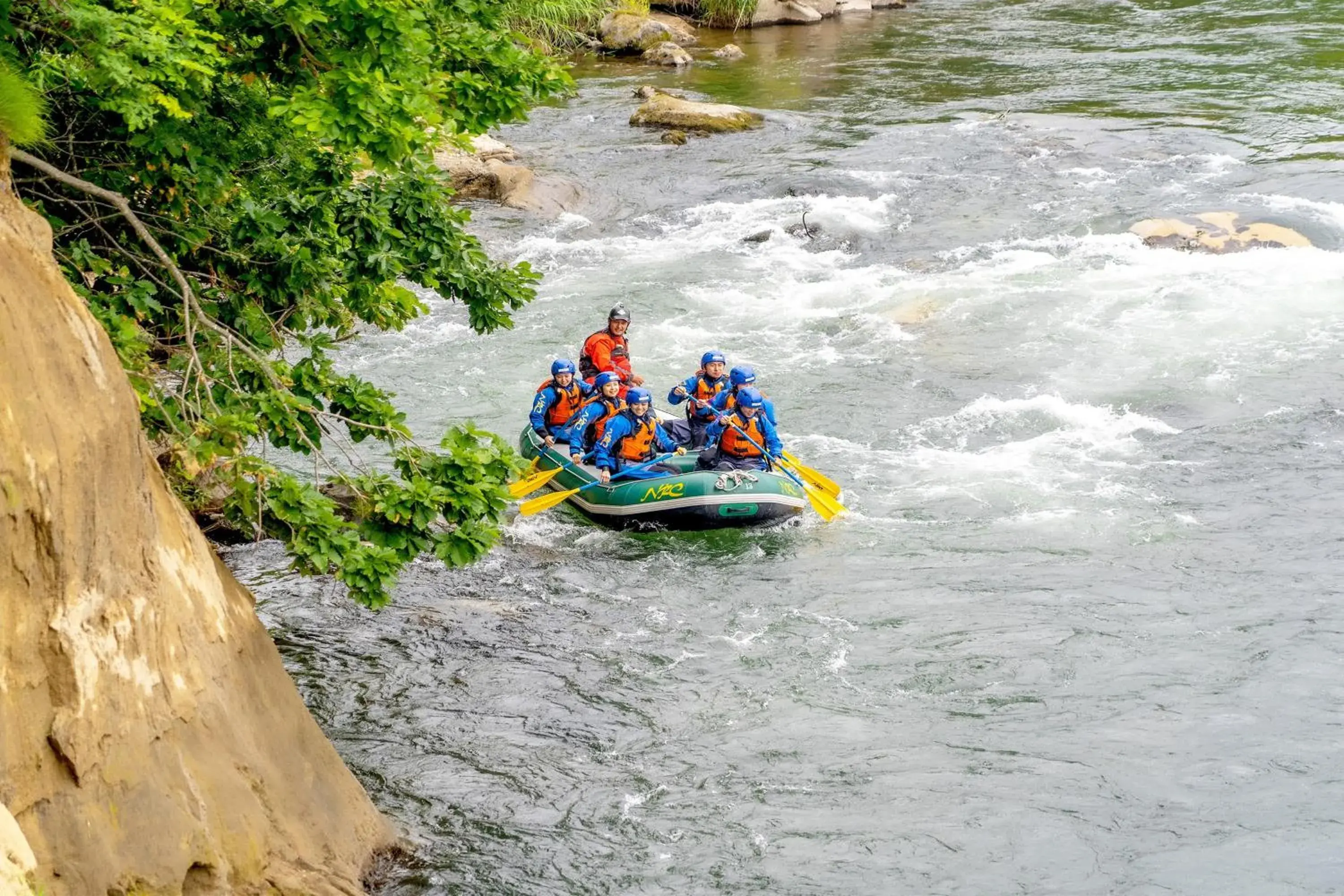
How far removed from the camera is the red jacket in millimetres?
15578

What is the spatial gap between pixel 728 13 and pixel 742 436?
24686 mm

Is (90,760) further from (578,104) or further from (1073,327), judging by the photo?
(578,104)

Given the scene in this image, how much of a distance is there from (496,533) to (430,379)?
9331 mm

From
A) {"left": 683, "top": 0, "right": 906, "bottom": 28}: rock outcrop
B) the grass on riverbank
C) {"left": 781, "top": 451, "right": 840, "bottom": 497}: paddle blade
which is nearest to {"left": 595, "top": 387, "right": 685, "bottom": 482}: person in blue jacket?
{"left": 781, "top": 451, "right": 840, "bottom": 497}: paddle blade

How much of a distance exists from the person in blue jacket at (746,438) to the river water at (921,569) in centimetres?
87

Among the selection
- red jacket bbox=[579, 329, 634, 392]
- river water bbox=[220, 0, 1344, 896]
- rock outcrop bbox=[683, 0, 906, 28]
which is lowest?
river water bbox=[220, 0, 1344, 896]

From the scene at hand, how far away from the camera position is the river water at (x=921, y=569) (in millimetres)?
8742

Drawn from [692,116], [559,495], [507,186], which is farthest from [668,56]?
[559,495]

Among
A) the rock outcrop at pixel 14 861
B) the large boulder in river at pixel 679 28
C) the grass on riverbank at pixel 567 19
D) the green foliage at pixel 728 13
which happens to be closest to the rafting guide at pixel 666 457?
the rock outcrop at pixel 14 861

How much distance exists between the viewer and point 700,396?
48.5 ft

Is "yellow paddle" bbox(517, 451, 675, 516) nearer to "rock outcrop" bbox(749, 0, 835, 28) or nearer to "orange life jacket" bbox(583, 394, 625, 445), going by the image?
"orange life jacket" bbox(583, 394, 625, 445)

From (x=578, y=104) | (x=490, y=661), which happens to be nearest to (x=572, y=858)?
(x=490, y=661)

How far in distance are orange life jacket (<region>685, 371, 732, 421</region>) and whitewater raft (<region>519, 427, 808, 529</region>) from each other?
0.99m

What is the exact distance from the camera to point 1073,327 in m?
17.9
